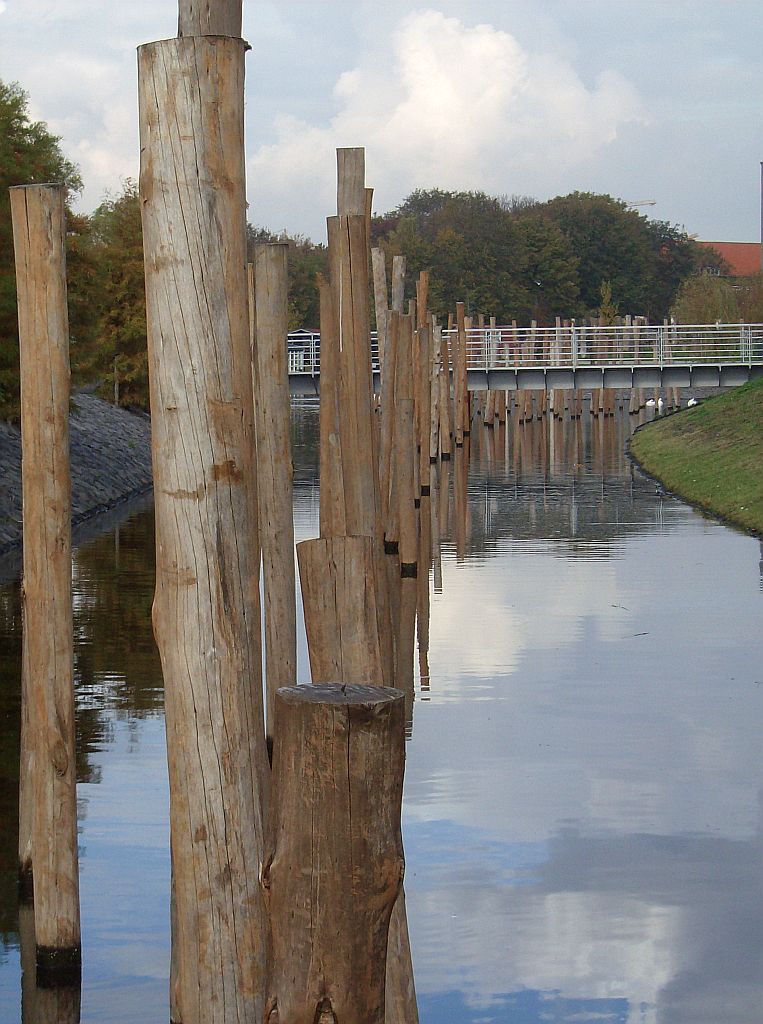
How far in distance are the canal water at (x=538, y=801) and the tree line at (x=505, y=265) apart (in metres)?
20.5

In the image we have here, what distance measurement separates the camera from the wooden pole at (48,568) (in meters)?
6.32

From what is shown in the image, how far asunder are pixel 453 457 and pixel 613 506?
1283 centimetres

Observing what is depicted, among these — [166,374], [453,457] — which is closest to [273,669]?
[166,374]

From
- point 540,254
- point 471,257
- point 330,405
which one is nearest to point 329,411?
point 330,405

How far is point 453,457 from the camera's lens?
40.3 meters

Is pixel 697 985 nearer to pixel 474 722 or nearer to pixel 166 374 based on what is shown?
pixel 166 374

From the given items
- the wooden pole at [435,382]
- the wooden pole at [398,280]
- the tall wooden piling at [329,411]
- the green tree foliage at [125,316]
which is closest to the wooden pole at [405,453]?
the wooden pole at [398,280]

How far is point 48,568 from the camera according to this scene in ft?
21.0

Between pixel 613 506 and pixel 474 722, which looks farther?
pixel 613 506

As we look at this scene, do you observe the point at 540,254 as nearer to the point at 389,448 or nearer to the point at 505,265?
Result: the point at 505,265

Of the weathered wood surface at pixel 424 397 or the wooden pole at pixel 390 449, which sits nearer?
the wooden pole at pixel 390 449

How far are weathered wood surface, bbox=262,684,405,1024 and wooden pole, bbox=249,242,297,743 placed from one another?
10.5 feet

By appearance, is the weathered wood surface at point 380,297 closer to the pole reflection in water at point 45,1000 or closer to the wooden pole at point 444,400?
the pole reflection in water at point 45,1000

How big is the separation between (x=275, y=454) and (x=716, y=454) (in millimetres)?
26969
